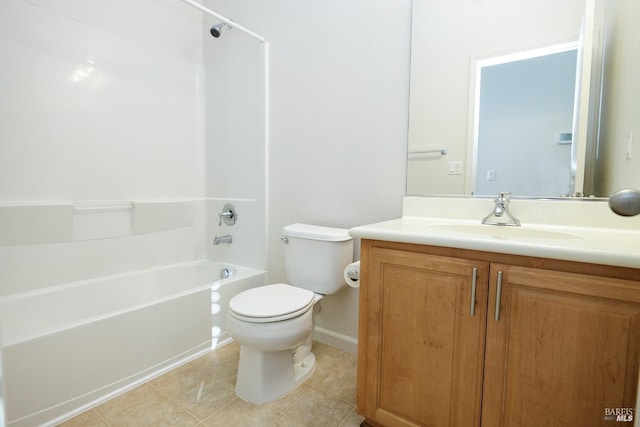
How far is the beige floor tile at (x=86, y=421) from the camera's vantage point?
49.6 inches

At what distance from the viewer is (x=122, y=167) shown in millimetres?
2066

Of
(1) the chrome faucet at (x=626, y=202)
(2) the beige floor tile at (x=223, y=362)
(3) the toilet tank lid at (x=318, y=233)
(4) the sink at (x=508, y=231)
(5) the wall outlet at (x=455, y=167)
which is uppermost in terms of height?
(5) the wall outlet at (x=455, y=167)

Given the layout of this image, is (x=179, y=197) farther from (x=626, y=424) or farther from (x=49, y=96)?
(x=626, y=424)

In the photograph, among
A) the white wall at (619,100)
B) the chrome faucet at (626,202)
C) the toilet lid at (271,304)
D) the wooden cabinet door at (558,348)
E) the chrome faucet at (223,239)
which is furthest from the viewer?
the chrome faucet at (223,239)

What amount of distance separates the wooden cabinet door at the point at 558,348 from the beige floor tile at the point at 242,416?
0.85 meters

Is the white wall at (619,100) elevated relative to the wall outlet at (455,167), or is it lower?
elevated

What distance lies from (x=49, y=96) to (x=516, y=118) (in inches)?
94.9

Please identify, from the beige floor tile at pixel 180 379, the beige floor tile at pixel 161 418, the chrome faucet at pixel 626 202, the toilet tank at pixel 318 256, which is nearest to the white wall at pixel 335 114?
the toilet tank at pixel 318 256

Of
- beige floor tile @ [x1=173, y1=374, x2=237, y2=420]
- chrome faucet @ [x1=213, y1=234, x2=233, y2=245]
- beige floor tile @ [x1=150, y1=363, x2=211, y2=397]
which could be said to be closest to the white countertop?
beige floor tile @ [x1=173, y1=374, x2=237, y2=420]

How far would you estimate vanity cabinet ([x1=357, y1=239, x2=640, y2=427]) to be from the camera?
759 millimetres

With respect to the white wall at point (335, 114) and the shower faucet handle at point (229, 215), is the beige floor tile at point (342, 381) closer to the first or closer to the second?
the white wall at point (335, 114)

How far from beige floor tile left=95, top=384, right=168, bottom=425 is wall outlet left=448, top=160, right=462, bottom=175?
67.0 inches

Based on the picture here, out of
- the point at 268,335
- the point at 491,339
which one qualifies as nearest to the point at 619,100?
the point at 491,339

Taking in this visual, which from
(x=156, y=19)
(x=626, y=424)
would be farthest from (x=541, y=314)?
(x=156, y=19)
